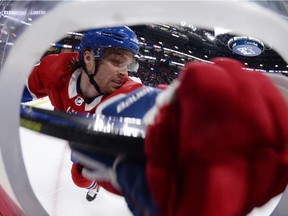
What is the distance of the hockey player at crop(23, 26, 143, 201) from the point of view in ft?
3.44

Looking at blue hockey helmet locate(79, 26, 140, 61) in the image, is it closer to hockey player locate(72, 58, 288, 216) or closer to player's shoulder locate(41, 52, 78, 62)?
player's shoulder locate(41, 52, 78, 62)

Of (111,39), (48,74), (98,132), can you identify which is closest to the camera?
(98,132)

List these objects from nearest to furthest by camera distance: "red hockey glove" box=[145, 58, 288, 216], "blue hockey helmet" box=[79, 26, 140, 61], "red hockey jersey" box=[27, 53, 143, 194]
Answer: "red hockey glove" box=[145, 58, 288, 216], "blue hockey helmet" box=[79, 26, 140, 61], "red hockey jersey" box=[27, 53, 143, 194]

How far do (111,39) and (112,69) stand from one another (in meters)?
0.12

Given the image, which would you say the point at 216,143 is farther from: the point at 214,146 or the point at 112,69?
the point at 112,69

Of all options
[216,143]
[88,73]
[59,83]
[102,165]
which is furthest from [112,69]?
[216,143]

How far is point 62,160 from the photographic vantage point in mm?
1337

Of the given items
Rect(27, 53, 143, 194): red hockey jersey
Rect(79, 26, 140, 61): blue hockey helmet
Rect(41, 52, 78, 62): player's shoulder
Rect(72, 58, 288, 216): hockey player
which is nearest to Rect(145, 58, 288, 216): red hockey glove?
Rect(72, 58, 288, 216): hockey player

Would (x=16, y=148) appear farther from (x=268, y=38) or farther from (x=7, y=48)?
(x=268, y=38)

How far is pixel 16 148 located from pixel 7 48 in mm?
146

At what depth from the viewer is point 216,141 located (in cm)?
31

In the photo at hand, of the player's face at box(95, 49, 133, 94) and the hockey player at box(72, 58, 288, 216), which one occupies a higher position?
the hockey player at box(72, 58, 288, 216)

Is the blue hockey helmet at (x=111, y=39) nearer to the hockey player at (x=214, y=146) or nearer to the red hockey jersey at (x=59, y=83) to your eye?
the red hockey jersey at (x=59, y=83)

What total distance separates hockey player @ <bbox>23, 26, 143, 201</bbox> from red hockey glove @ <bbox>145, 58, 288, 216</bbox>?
0.71 metres
